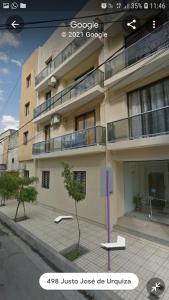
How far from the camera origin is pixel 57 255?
5.06m

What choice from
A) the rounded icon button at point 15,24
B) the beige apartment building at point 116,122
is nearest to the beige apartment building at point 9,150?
the beige apartment building at point 116,122

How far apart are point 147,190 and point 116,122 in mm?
4225

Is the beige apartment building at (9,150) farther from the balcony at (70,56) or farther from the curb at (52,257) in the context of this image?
the curb at (52,257)

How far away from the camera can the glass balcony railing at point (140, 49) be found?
5.89 meters

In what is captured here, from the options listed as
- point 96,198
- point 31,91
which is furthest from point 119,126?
point 31,91

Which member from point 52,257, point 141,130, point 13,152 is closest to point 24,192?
point 52,257

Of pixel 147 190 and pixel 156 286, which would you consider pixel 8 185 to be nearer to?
pixel 147 190

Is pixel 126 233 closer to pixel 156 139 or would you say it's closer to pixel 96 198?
pixel 96 198

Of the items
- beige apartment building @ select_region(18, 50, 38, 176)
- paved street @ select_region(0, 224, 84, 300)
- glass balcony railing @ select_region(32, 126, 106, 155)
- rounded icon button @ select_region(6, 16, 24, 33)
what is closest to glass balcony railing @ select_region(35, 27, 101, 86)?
beige apartment building @ select_region(18, 50, 38, 176)

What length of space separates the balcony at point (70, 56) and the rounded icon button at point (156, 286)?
9.37 meters

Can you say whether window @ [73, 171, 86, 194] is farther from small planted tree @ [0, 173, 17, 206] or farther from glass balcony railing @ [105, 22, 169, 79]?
glass balcony railing @ [105, 22, 169, 79]

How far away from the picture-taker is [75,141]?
8.95m

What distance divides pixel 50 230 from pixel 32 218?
2.21 metres

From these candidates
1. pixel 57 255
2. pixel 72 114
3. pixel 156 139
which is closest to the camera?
pixel 57 255
